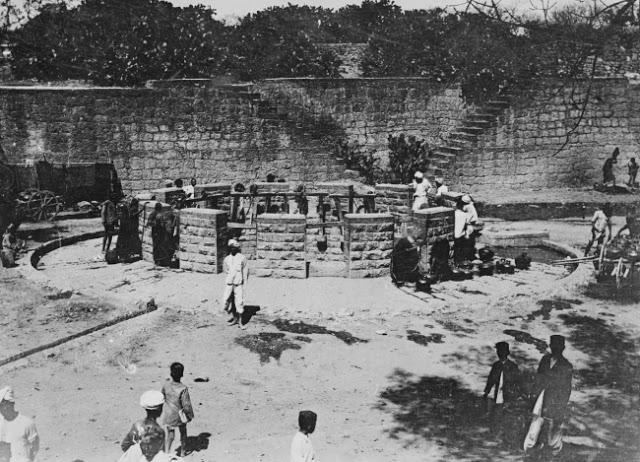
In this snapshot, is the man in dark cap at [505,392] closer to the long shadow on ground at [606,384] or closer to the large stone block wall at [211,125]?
the long shadow on ground at [606,384]

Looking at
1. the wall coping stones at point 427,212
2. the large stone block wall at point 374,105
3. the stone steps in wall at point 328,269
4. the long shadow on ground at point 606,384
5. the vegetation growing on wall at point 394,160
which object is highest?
the large stone block wall at point 374,105

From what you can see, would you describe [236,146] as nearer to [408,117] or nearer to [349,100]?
[349,100]

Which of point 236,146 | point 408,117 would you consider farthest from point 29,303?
point 408,117

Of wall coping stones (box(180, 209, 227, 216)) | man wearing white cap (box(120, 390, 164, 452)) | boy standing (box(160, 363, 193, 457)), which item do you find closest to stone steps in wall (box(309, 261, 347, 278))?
wall coping stones (box(180, 209, 227, 216))

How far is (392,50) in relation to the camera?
28312mm

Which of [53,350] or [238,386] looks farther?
[53,350]

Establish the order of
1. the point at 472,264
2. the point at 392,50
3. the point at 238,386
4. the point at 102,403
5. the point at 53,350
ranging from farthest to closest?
the point at 392,50
the point at 472,264
the point at 53,350
the point at 238,386
the point at 102,403

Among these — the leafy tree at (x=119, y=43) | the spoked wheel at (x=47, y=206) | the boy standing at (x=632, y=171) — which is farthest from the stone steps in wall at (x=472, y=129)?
the spoked wheel at (x=47, y=206)

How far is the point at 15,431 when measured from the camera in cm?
524

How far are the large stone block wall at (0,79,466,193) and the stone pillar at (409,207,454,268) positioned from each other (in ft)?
32.2

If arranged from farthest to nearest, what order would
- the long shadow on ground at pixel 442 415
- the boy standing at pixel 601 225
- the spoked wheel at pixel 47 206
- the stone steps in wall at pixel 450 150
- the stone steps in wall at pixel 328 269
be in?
1. the stone steps in wall at pixel 450 150
2. the spoked wheel at pixel 47 206
3. the boy standing at pixel 601 225
4. the stone steps in wall at pixel 328 269
5. the long shadow on ground at pixel 442 415

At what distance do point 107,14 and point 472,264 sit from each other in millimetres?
17806

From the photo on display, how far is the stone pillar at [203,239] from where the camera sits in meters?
12.9

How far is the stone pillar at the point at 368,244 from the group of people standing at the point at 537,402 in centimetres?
558
